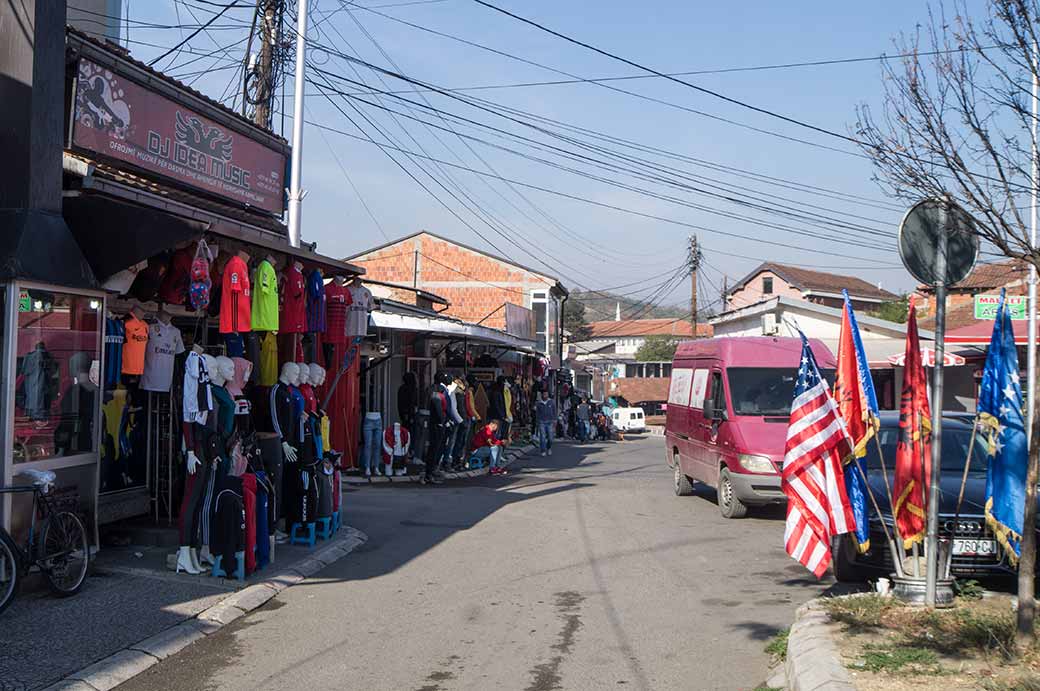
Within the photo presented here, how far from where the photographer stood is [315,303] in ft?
38.8

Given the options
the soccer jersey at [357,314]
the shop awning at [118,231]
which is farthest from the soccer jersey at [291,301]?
the shop awning at [118,231]

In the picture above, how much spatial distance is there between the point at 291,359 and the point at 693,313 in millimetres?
43790

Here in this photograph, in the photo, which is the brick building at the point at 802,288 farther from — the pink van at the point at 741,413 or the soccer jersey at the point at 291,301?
the soccer jersey at the point at 291,301

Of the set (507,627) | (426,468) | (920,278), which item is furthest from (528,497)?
(920,278)

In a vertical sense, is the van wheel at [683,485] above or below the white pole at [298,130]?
below

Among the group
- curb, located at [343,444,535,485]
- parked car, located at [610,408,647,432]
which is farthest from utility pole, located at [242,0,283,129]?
parked car, located at [610,408,647,432]

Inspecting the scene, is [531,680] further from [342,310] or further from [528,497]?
[528,497]

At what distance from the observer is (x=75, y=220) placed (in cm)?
890

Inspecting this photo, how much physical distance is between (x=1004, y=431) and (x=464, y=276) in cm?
3481

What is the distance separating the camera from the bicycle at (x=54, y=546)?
762 cm

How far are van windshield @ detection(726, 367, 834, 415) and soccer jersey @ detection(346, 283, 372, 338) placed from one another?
18.1 ft

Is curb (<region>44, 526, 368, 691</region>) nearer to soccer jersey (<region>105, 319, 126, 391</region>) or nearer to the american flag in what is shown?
soccer jersey (<region>105, 319, 126, 391</region>)

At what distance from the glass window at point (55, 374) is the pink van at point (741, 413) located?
849 cm

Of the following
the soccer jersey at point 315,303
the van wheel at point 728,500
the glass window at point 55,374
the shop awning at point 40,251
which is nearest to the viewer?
the shop awning at point 40,251
